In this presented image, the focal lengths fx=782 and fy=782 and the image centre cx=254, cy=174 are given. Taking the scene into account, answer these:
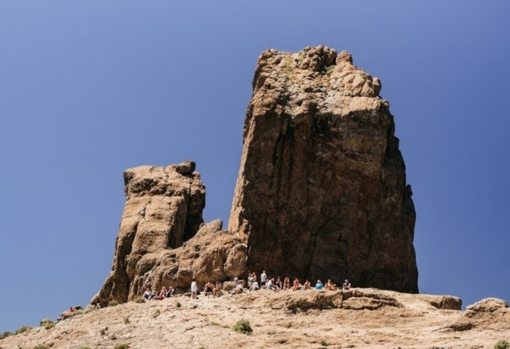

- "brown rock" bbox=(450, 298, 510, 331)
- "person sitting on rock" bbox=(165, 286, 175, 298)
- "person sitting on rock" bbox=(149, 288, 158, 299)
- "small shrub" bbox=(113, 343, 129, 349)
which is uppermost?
"brown rock" bbox=(450, 298, 510, 331)

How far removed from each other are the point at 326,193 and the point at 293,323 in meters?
23.7

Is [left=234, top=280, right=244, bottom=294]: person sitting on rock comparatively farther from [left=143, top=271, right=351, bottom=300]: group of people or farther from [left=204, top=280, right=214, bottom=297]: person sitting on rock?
[left=204, top=280, right=214, bottom=297]: person sitting on rock

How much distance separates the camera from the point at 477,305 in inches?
1462

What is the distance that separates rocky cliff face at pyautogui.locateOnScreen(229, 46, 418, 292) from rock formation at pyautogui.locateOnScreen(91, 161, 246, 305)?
192 inches

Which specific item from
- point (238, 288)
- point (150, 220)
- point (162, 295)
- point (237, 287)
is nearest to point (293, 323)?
point (238, 288)

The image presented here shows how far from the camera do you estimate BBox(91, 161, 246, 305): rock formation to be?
5100cm

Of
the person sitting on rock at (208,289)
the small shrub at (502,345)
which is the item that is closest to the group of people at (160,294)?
the person sitting on rock at (208,289)

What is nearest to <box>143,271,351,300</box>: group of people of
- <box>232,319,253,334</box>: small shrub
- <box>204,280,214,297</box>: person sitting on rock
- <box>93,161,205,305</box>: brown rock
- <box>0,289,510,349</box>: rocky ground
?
<box>204,280,214,297</box>: person sitting on rock

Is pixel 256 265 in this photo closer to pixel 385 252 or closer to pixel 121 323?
pixel 385 252

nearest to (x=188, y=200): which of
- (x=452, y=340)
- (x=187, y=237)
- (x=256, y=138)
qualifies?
(x=187, y=237)

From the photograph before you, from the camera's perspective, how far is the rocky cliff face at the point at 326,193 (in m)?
60.2

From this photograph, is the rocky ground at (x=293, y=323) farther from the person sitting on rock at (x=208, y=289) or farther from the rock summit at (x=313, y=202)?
the rock summit at (x=313, y=202)

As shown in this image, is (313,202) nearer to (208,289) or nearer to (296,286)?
(296,286)

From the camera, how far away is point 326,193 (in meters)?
62.1
